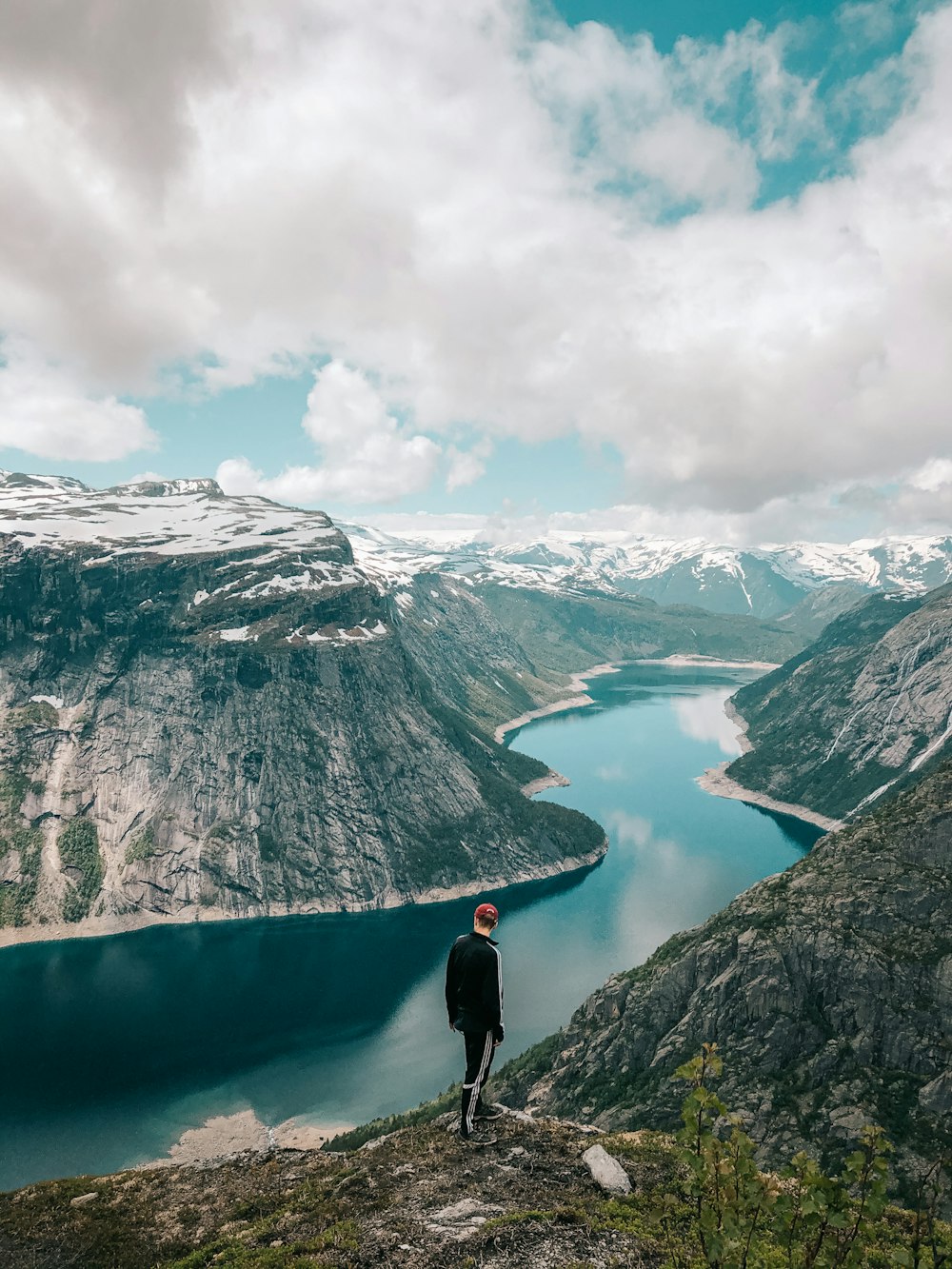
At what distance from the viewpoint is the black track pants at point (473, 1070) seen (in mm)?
19391

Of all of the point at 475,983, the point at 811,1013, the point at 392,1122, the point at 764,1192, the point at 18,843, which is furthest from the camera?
the point at 18,843

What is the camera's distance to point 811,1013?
242 ft

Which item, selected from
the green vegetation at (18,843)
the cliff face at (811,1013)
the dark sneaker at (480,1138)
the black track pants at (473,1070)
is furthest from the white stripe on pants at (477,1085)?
the green vegetation at (18,843)

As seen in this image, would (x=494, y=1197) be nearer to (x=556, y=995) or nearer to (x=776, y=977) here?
(x=776, y=977)

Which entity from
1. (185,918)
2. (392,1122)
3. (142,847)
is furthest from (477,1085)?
(142,847)

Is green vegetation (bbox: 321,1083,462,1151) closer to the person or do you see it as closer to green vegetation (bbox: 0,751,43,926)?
the person

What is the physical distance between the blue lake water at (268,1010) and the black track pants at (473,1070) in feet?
322

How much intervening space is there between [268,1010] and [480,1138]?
132 metres

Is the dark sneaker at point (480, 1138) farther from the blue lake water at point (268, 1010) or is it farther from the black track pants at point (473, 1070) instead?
the blue lake water at point (268, 1010)

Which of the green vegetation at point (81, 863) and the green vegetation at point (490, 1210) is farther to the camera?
the green vegetation at point (81, 863)

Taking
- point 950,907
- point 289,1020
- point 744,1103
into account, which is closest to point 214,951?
point 289,1020

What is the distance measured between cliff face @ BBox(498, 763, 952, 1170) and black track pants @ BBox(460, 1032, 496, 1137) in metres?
55.0

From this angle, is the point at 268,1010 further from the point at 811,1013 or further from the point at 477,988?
the point at 477,988

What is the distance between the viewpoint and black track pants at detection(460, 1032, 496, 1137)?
1939 centimetres
